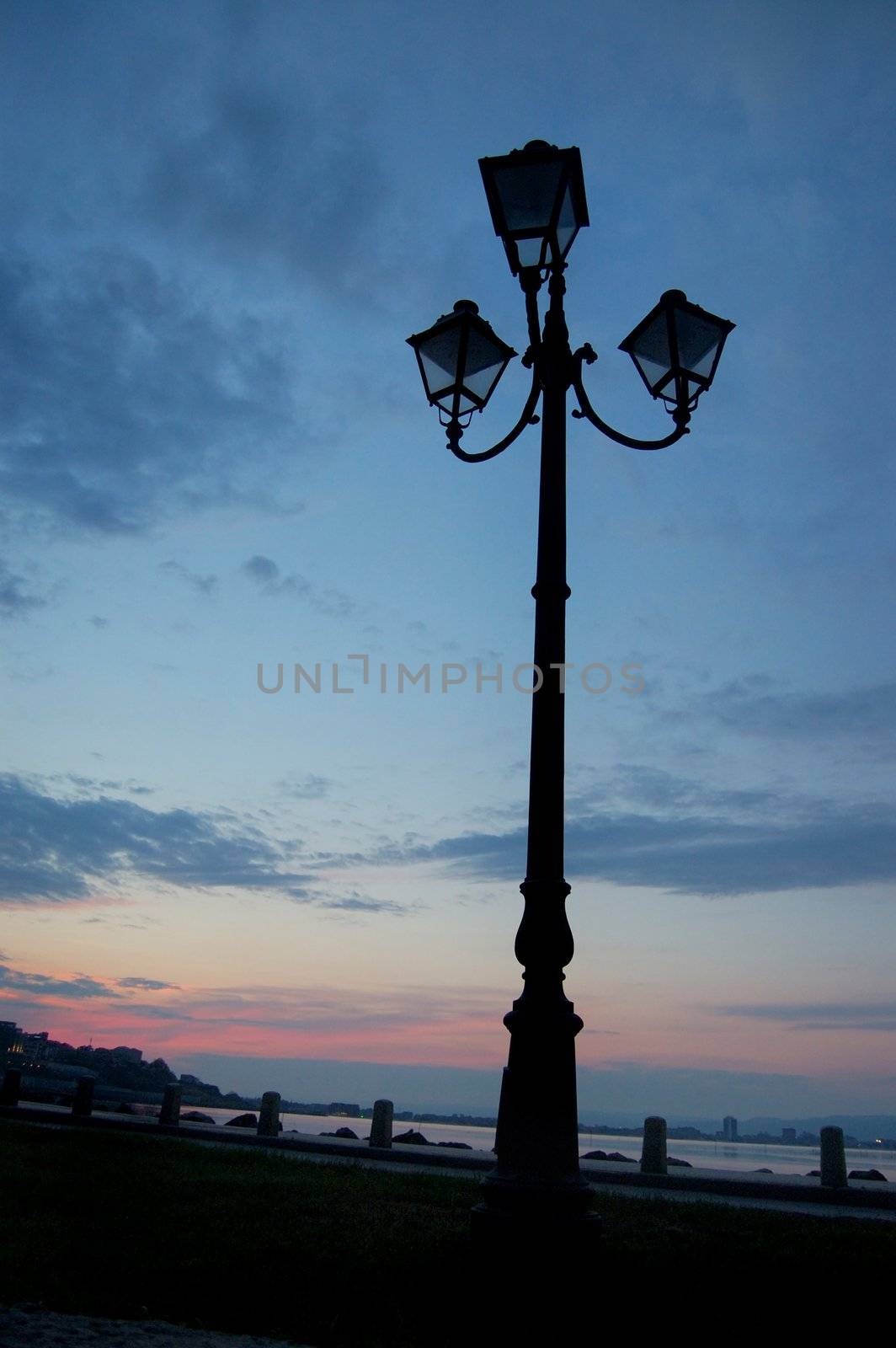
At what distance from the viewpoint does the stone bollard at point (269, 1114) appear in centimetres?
2147

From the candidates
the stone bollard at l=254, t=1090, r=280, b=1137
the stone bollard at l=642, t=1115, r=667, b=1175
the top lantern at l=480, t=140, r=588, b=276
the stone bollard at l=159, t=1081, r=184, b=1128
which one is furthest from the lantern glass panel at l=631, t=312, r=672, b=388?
the stone bollard at l=159, t=1081, r=184, b=1128

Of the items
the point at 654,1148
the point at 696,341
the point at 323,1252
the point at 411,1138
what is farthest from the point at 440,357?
the point at 411,1138

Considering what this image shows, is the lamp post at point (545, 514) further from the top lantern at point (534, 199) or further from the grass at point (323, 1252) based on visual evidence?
the grass at point (323, 1252)

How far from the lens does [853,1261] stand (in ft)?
22.3

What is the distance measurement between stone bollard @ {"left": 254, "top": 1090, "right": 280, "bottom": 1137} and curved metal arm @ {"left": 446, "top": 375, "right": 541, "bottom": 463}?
1790 cm

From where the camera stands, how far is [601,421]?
7.55 m

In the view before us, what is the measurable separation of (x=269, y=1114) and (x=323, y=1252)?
55.2ft

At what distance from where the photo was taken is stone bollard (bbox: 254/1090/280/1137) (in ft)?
70.4

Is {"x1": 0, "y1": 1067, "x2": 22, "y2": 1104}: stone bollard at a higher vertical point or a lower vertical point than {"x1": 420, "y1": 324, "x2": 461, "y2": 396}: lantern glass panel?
lower

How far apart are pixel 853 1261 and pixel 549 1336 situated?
3.54m

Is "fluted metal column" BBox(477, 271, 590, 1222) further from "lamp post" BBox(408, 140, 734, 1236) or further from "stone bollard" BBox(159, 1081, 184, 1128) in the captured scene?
"stone bollard" BBox(159, 1081, 184, 1128)

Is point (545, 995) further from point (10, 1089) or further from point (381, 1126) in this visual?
point (10, 1089)

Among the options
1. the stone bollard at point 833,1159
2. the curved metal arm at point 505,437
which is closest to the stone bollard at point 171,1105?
the stone bollard at point 833,1159

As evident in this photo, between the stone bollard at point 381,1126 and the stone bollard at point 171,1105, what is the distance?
593 centimetres
